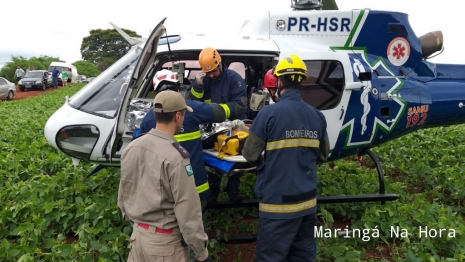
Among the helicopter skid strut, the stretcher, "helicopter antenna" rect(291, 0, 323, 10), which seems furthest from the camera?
"helicopter antenna" rect(291, 0, 323, 10)

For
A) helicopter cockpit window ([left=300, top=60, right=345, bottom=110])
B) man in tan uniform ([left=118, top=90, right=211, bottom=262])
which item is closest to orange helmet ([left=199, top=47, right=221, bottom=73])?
helicopter cockpit window ([left=300, top=60, right=345, bottom=110])

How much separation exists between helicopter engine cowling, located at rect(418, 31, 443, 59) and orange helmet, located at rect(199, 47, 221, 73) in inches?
129

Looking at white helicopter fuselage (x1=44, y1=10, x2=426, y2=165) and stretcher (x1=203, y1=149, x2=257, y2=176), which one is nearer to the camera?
stretcher (x1=203, y1=149, x2=257, y2=176)

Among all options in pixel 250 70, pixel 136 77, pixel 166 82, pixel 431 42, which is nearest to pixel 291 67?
pixel 166 82

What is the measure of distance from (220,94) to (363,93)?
1685 millimetres

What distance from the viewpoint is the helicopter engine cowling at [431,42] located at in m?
5.62

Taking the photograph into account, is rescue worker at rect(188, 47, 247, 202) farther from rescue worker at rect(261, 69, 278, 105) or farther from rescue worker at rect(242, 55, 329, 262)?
rescue worker at rect(242, 55, 329, 262)

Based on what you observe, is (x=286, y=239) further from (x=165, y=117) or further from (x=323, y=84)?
(x=323, y=84)

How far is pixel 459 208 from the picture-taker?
17.0ft

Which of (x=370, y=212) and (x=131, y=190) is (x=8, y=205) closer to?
(x=131, y=190)

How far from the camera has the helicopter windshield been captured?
4160 millimetres

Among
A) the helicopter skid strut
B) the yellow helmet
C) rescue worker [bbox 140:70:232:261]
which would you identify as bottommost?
the helicopter skid strut

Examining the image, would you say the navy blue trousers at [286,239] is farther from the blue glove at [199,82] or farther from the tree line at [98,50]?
the tree line at [98,50]

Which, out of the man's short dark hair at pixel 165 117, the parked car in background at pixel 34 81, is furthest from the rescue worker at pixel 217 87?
the parked car in background at pixel 34 81
